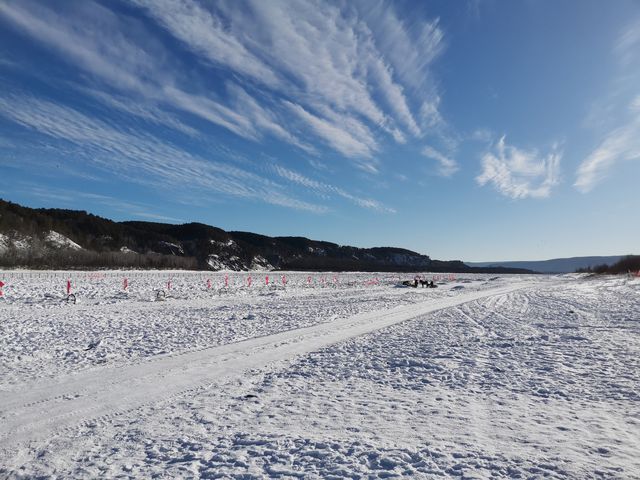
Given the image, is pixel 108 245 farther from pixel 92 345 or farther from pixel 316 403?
pixel 316 403

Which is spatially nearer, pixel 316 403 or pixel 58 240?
pixel 316 403

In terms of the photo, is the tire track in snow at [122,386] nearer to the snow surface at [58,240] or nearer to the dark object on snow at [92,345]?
the dark object on snow at [92,345]

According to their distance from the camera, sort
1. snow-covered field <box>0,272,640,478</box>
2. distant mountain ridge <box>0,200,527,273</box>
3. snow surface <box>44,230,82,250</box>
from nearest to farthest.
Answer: snow-covered field <box>0,272,640,478</box>, distant mountain ridge <box>0,200,527,273</box>, snow surface <box>44,230,82,250</box>

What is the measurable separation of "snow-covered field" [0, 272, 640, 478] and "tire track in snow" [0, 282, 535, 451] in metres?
0.04

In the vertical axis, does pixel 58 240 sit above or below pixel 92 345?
above

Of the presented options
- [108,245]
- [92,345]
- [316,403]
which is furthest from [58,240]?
[316,403]

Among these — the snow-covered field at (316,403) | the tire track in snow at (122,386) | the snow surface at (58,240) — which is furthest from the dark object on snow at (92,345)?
the snow surface at (58,240)

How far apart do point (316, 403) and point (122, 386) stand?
372 centimetres

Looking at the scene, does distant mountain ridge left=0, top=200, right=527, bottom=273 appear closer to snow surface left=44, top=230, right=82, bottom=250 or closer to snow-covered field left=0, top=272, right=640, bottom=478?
snow surface left=44, top=230, right=82, bottom=250

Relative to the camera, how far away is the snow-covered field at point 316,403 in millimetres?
4660

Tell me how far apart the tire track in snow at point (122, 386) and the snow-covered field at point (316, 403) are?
4 centimetres

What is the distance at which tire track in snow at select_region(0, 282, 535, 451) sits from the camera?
5816mm

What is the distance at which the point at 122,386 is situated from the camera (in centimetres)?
764

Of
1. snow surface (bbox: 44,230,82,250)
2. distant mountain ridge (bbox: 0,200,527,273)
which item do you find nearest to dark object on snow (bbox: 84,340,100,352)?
distant mountain ridge (bbox: 0,200,527,273)
